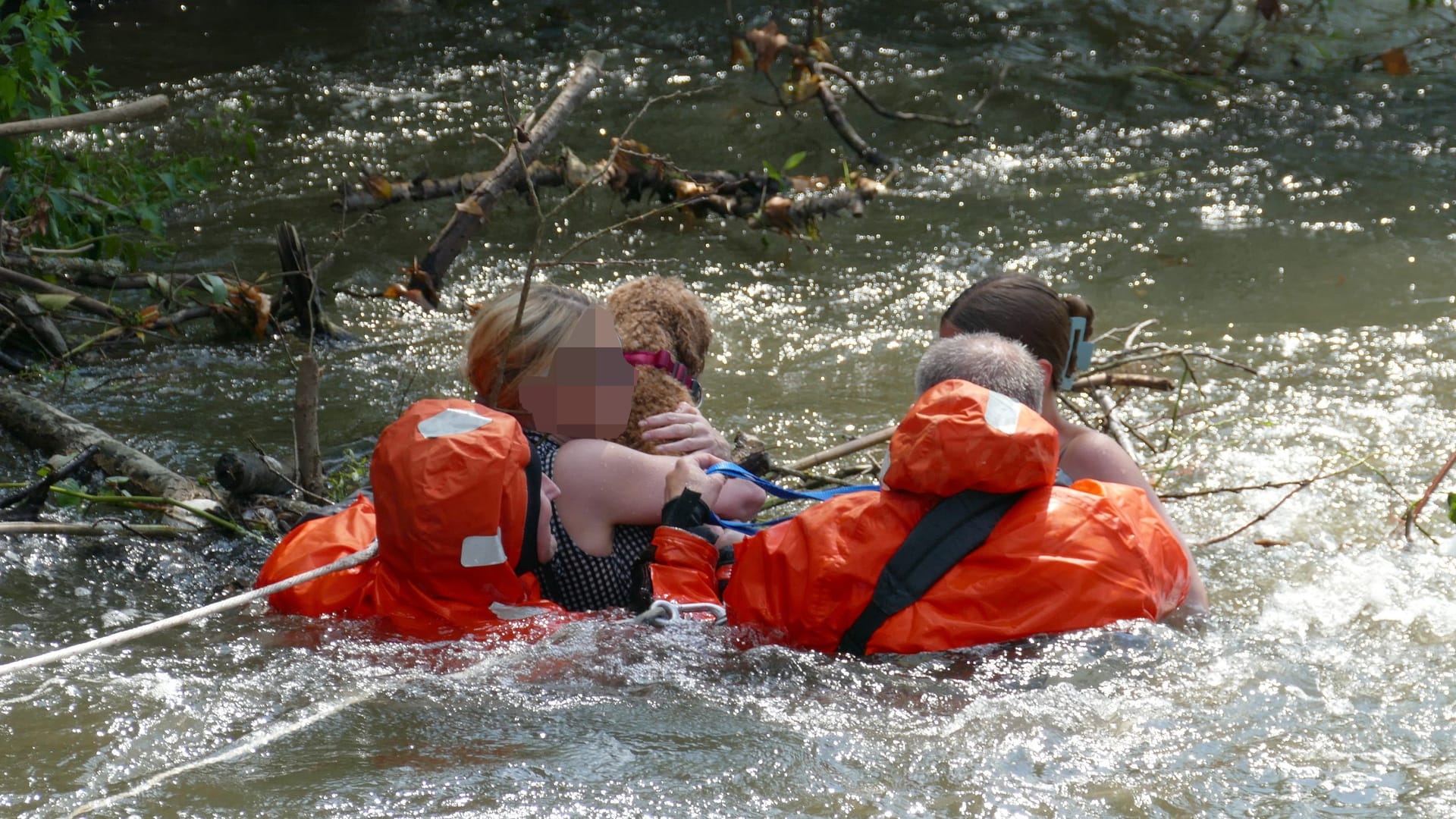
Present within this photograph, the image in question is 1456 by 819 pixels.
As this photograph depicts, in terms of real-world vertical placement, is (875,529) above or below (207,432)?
above

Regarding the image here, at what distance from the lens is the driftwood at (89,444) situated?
182 inches

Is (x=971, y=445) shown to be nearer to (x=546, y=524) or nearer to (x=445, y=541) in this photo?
(x=546, y=524)

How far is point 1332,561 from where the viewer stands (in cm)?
474

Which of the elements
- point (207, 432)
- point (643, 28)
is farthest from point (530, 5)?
point (207, 432)

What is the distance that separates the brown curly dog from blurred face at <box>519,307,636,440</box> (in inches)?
7.9

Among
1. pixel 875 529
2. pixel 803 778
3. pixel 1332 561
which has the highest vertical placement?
pixel 875 529

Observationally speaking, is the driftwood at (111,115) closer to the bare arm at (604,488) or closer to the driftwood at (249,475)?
the bare arm at (604,488)

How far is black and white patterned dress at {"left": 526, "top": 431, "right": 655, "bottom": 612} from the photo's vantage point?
3729 mm

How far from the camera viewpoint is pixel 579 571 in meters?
3.75

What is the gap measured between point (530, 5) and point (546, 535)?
9547mm

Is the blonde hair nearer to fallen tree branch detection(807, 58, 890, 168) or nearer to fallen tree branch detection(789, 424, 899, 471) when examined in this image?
fallen tree branch detection(789, 424, 899, 471)

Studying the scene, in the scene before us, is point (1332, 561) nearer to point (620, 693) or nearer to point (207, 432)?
point (620, 693)

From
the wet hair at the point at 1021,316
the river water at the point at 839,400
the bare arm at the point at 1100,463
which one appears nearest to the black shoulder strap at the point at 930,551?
the river water at the point at 839,400

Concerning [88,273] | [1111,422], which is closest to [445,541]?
[1111,422]
